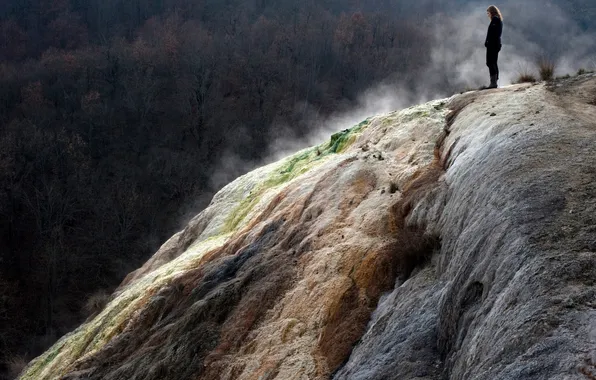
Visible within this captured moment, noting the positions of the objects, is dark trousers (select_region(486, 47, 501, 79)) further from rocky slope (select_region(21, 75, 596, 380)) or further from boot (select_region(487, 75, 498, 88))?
rocky slope (select_region(21, 75, 596, 380))

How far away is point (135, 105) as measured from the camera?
6384 cm

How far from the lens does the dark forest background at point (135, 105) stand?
41531 millimetres

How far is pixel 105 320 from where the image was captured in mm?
13133

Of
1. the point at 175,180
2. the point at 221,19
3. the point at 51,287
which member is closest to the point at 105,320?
the point at 51,287

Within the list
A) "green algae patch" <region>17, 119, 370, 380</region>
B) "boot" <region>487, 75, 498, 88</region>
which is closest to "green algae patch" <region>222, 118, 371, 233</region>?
"green algae patch" <region>17, 119, 370, 380</region>

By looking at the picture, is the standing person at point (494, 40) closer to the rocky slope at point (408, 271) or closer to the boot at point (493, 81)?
the boot at point (493, 81)

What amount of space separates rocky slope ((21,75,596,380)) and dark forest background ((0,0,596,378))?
45.4 feet

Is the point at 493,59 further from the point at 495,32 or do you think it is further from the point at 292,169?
the point at 292,169

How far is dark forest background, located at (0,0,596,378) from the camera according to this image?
41.5 m

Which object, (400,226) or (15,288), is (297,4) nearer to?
(15,288)

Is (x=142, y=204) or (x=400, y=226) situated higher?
(x=400, y=226)

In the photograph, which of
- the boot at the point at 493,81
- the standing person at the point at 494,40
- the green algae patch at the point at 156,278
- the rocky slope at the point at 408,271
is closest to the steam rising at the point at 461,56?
the green algae patch at the point at 156,278

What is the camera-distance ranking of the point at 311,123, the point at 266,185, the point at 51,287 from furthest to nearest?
the point at 311,123 → the point at 51,287 → the point at 266,185

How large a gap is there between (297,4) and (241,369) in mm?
96880
